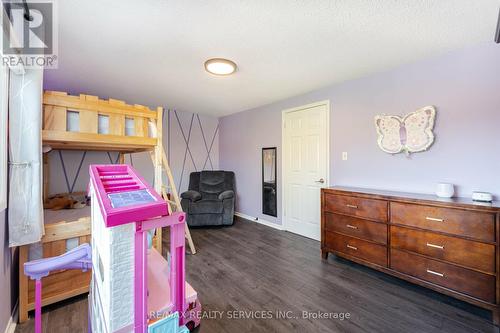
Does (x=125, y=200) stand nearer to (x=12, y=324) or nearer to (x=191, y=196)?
(x=12, y=324)

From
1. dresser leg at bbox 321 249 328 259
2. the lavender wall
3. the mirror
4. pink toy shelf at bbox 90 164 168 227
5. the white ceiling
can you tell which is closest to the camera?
pink toy shelf at bbox 90 164 168 227

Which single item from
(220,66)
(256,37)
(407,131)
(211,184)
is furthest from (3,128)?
(407,131)

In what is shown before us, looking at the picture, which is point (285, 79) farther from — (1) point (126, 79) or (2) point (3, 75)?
(2) point (3, 75)

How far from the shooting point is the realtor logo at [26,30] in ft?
4.40

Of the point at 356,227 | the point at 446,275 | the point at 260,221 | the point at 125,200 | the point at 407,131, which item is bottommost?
the point at 260,221

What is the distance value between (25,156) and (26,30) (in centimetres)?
94

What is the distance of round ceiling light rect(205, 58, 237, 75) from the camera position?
2.33 m

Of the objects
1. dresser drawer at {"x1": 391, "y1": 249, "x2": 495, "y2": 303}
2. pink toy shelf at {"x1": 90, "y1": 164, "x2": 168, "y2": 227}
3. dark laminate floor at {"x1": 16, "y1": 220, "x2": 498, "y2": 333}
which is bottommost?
A: dark laminate floor at {"x1": 16, "y1": 220, "x2": 498, "y2": 333}

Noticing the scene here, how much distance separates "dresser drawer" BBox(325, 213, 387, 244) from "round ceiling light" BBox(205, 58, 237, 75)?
6.72 ft

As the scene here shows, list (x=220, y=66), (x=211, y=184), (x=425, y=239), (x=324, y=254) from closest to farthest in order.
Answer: (x=425, y=239) → (x=220, y=66) → (x=324, y=254) → (x=211, y=184)

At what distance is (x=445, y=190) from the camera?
6.96 feet

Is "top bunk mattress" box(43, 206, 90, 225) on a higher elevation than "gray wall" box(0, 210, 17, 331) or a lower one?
higher

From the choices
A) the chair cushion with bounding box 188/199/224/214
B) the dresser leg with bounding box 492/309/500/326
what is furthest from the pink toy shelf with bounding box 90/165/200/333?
the chair cushion with bounding box 188/199/224/214

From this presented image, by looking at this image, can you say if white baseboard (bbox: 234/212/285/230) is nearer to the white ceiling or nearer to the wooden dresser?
the wooden dresser
